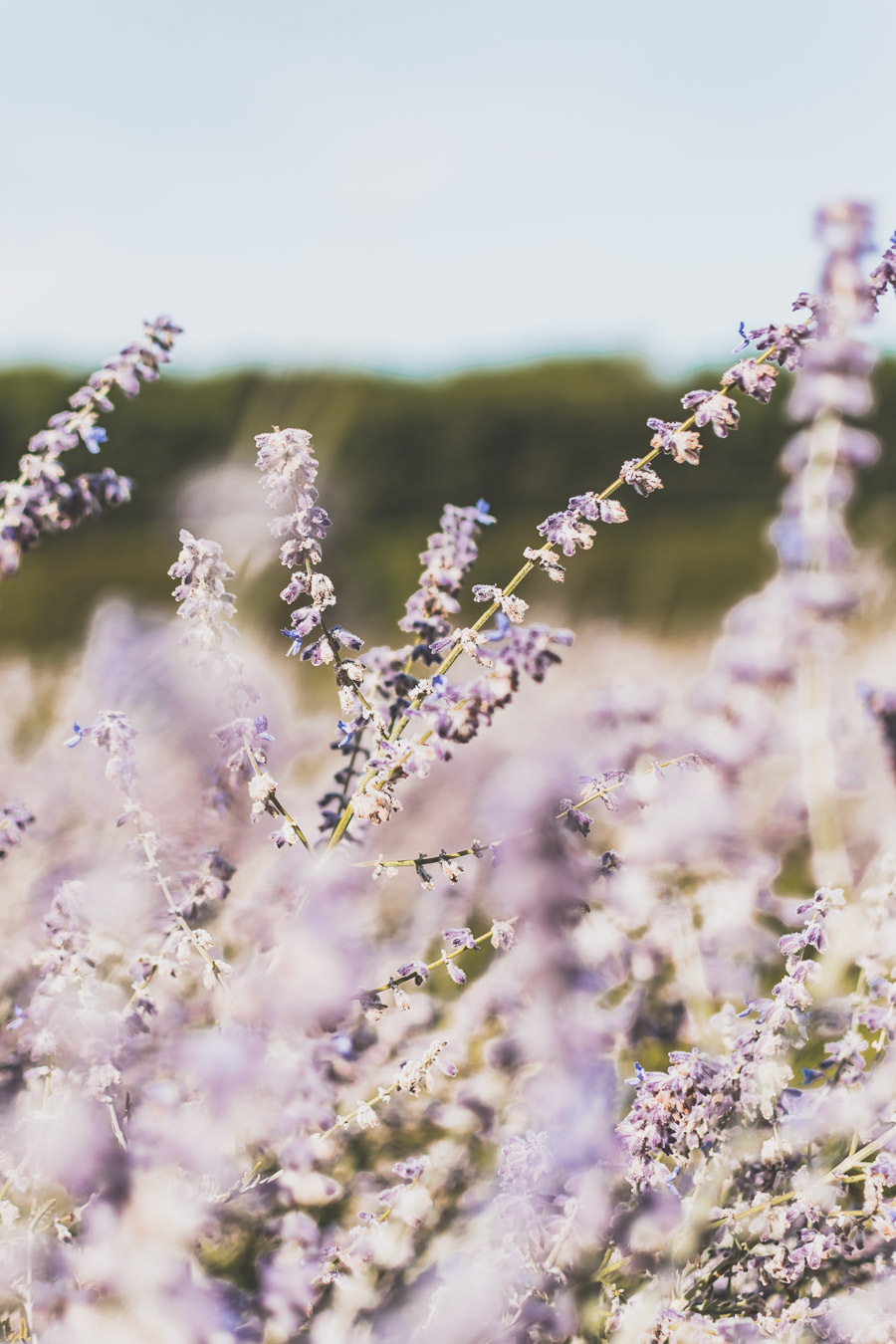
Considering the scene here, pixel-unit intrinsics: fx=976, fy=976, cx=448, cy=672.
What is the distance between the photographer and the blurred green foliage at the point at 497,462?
34.3 feet

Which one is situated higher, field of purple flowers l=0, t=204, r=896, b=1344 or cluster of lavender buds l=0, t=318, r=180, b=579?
cluster of lavender buds l=0, t=318, r=180, b=579

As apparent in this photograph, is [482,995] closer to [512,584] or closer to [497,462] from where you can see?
[512,584]

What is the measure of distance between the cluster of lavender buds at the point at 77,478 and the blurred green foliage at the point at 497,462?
8.39m

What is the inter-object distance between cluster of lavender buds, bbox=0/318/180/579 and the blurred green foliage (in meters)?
8.39

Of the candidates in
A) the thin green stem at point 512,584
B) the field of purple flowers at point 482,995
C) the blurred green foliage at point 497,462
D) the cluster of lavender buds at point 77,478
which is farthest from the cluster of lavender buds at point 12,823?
the blurred green foliage at point 497,462

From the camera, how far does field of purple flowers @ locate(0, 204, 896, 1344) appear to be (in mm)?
808

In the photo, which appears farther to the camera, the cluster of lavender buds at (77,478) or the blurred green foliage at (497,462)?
the blurred green foliage at (497,462)

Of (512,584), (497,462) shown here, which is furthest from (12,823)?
(497,462)

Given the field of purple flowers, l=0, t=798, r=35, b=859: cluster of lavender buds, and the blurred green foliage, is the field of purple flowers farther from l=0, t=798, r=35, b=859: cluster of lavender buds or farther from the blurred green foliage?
the blurred green foliage

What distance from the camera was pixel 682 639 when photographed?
8.61 meters

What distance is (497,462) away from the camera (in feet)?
41.4

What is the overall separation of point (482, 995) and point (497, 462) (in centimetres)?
1116

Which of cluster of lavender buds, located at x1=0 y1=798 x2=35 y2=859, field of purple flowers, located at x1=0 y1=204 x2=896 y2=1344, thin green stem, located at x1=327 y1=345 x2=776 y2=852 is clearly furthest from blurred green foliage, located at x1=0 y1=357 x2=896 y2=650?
thin green stem, located at x1=327 y1=345 x2=776 y2=852

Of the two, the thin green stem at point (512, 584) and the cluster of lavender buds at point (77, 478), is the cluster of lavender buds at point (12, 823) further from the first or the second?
the thin green stem at point (512, 584)
